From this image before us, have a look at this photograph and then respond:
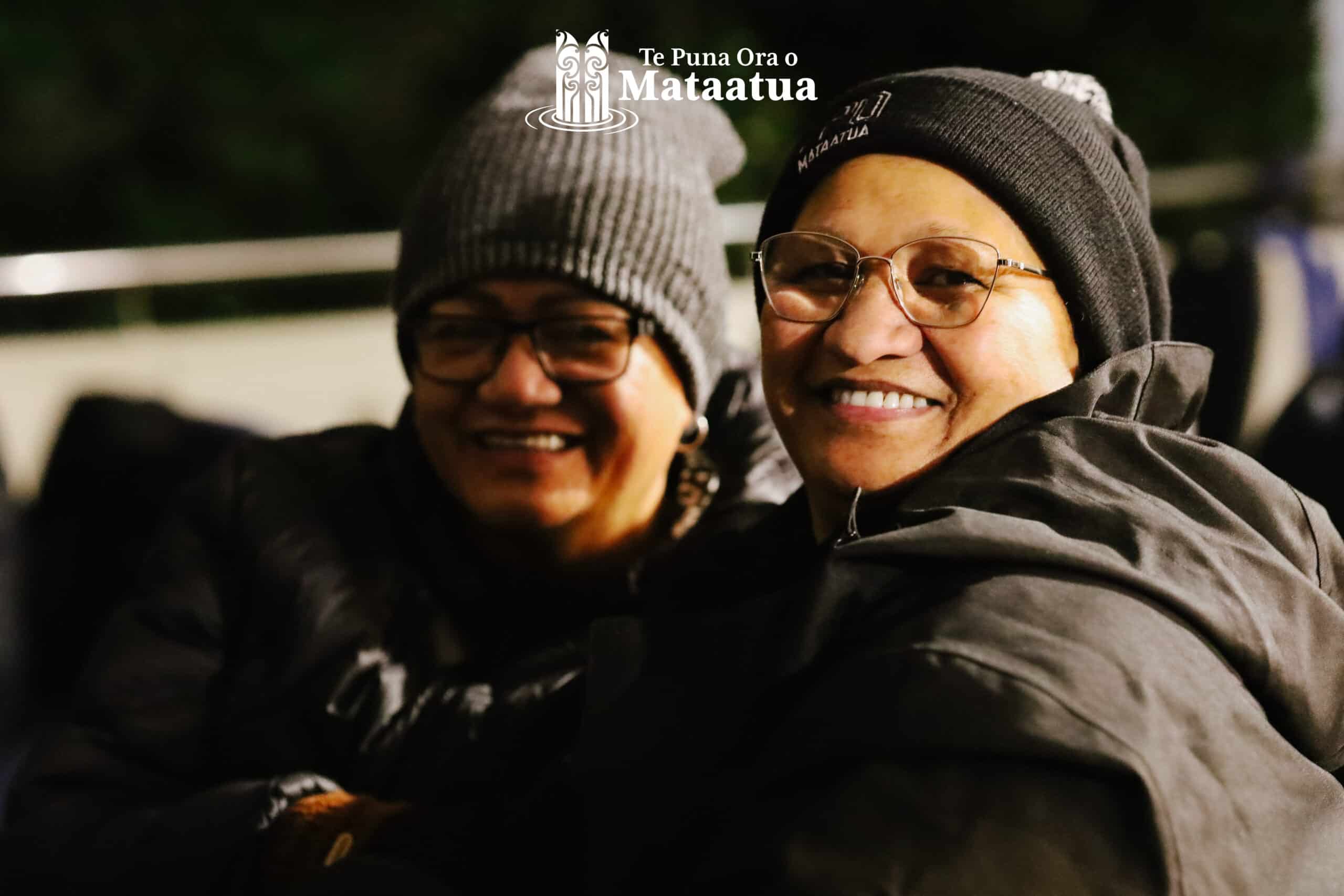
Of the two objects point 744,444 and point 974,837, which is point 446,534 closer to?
point 744,444

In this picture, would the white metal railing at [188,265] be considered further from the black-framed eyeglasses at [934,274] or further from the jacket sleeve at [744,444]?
the black-framed eyeglasses at [934,274]

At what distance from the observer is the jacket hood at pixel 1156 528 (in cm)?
99

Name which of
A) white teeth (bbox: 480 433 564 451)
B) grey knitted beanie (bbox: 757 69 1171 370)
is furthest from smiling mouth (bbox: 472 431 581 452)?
grey knitted beanie (bbox: 757 69 1171 370)

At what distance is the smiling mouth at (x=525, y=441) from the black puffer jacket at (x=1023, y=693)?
603 millimetres

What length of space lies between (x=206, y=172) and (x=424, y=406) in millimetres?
9076

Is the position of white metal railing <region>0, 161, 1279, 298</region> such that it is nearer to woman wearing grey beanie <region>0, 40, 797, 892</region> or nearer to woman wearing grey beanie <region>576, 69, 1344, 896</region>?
woman wearing grey beanie <region>0, 40, 797, 892</region>

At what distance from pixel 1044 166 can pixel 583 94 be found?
2.74 feet

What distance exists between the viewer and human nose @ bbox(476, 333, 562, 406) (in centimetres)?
172

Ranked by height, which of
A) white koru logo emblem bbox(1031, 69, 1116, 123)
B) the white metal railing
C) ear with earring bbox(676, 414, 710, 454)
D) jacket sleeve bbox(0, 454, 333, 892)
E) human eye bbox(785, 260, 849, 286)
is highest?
white koru logo emblem bbox(1031, 69, 1116, 123)

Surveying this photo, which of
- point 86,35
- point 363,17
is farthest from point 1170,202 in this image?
point 86,35

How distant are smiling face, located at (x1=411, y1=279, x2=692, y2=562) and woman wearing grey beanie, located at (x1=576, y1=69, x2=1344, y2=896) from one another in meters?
0.37

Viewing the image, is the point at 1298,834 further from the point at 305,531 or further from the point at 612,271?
the point at 305,531

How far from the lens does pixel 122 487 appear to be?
2.65 meters

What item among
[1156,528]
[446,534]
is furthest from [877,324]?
[446,534]
